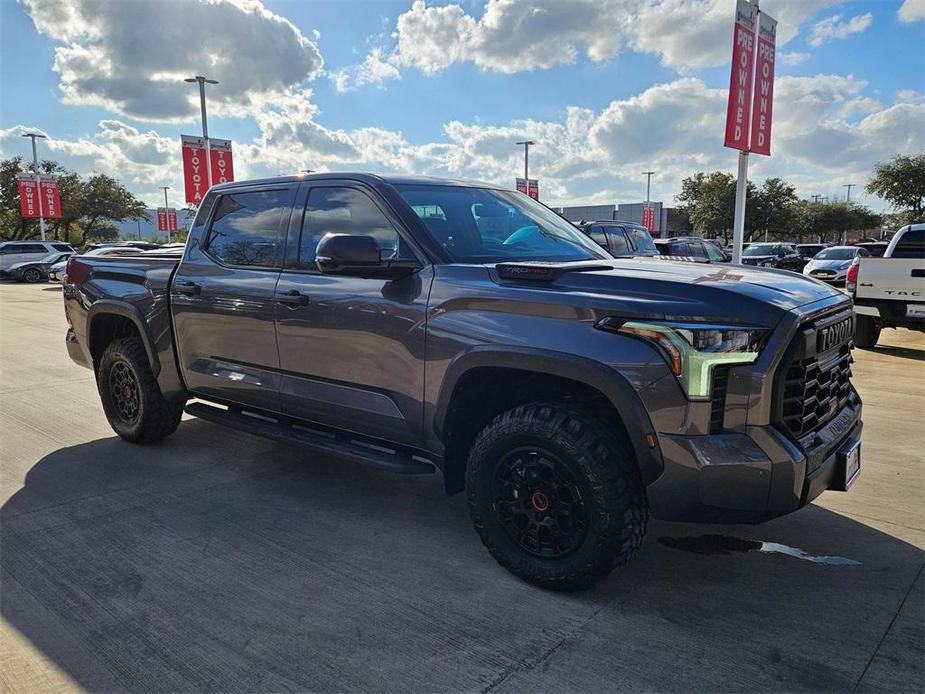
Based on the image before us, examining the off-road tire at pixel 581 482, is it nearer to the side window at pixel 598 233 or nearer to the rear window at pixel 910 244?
the rear window at pixel 910 244

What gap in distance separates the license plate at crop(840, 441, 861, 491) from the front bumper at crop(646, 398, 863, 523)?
313 millimetres

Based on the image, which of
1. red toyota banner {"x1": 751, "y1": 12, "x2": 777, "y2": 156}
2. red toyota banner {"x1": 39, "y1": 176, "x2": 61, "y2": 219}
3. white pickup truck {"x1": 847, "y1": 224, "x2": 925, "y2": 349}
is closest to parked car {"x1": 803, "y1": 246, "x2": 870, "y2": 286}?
red toyota banner {"x1": 751, "y1": 12, "x2": 777, "y2": 156}

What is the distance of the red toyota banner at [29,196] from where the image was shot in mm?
34781

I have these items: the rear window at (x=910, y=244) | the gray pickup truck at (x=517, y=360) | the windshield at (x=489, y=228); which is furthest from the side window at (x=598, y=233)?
the windshield at (x=489, y=228)

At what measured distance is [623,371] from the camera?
8.89 ft

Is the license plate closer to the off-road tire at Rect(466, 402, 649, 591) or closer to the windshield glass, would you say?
the off-road tire at Rect(466, 402, 649, 591)

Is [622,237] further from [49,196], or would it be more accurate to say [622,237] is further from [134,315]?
[49,196]

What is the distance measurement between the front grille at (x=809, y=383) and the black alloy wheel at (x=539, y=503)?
0.90 metres

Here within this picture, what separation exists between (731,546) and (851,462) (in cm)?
82

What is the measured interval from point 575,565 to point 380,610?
0.86 m

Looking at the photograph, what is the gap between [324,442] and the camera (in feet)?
12.6

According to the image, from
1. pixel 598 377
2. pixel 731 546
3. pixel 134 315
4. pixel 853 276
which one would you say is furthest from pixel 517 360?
pixel 853 276

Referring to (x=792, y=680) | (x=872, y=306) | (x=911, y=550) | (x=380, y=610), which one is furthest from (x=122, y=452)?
(x=872, y=306)

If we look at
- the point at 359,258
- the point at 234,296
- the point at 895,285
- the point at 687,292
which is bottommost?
the point at 895,285
